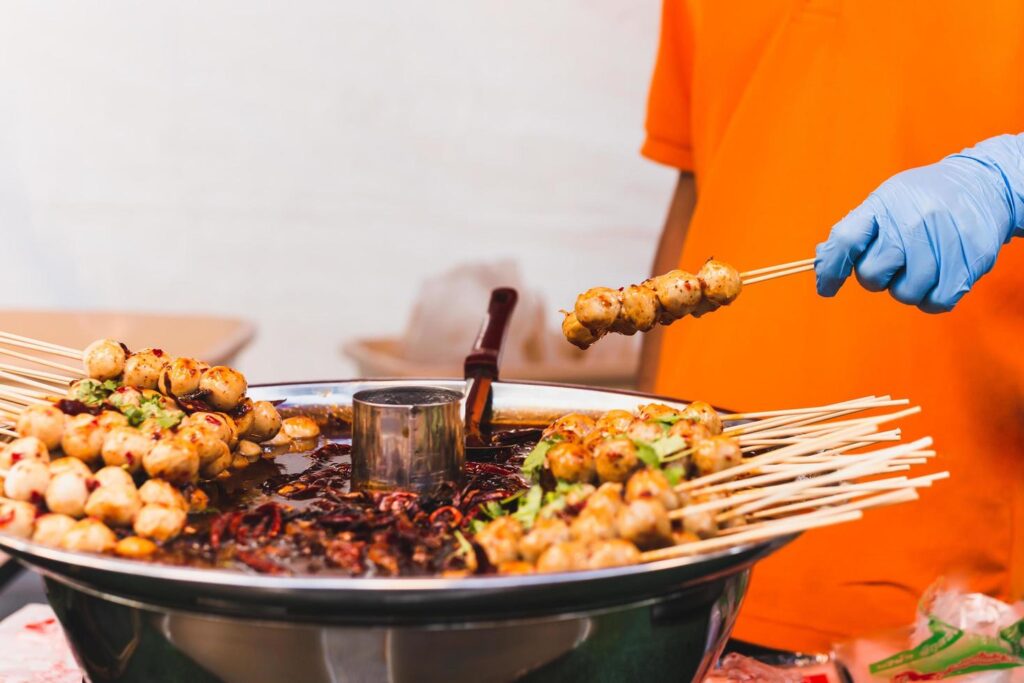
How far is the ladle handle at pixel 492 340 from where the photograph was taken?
7.36 ft

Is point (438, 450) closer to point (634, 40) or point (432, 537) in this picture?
point (432, 537)

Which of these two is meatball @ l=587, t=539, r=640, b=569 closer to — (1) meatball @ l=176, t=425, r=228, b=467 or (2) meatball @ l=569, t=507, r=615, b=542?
(2) meatball @ l=569, t=507, r=615, b=542

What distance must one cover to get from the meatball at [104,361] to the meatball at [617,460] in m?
1.00

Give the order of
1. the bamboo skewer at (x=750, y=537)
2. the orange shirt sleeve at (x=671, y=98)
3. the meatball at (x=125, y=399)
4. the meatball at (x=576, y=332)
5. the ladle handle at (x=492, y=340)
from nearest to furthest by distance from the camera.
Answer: the bamboo skewer at (x=750, y=537) → the meatball at (x=125, y=399) → the meatball at (x=576, y=332) → the ladle handle at (x=492, y=340) → the orange shirt sleeve at (x=671, y=98)

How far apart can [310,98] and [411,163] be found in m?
0.60

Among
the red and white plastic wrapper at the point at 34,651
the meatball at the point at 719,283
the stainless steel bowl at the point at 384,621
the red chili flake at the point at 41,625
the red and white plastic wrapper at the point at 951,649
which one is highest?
the meatball at the point at 719,283

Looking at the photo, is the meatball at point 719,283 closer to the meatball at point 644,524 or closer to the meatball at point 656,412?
the meatball at point 656,412

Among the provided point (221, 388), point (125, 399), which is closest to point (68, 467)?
point (125, 399)

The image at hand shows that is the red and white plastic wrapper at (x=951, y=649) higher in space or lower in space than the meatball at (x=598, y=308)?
lower

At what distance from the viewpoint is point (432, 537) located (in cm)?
145

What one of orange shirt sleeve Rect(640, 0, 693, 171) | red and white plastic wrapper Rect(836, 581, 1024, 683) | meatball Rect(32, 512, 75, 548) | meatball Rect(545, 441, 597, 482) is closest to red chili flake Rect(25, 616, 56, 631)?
meatball Rect(32, 512, 75, 548)

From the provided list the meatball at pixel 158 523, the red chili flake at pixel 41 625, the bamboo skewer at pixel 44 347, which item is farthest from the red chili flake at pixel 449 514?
the red chili flake at pixel 41 625

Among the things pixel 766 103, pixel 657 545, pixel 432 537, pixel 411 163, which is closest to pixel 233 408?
pixel 432 537

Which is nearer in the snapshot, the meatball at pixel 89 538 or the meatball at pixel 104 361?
the meatball at pixel 89 538
